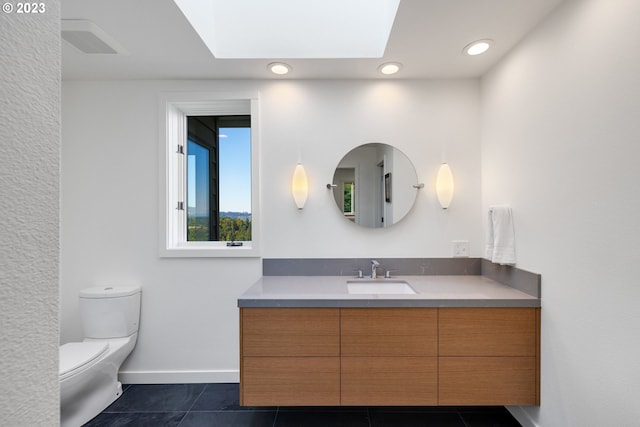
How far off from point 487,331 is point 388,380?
1.96 ft

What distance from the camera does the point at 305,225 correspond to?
235 cm

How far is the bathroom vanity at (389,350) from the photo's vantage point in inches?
66.9

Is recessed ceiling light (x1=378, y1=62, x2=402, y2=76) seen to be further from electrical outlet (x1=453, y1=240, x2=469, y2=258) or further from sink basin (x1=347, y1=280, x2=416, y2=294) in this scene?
sink basin (x1=347, y1=280, x2=416, y2=294)

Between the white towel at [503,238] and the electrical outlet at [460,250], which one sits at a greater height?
the white towel at [503,238]

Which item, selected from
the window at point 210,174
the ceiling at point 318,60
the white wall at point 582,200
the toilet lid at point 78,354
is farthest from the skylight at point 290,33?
the toilet lid at point 78,354

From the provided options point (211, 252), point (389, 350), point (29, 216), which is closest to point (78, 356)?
point (211, 252)

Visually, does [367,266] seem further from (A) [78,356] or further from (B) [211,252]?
(A) [78,356]

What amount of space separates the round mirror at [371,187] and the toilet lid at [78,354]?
1802mm

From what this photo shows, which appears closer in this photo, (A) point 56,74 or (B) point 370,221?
(A) point 56,74

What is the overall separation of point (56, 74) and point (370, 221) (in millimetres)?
2033

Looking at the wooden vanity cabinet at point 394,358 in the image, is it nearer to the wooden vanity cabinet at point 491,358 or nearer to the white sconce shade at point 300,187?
the wooden vanity cabinet at point 491,358

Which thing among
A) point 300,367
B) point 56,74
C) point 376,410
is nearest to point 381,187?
point 300,367

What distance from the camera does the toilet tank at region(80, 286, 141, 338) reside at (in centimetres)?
217

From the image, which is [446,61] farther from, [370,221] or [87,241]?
[87,241]
